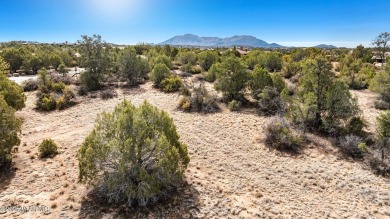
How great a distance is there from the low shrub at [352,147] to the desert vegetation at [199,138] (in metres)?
0.06

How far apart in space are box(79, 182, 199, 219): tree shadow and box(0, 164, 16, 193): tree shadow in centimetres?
384

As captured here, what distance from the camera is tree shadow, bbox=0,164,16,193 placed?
11600mm

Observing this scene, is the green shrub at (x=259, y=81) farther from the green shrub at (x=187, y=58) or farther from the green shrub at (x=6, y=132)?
the green shrub at (x=187, y=58)

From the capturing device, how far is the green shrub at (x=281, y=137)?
1625 cm

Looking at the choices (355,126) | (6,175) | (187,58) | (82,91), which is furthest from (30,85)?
(355,126)

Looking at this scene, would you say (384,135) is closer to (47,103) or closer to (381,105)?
(381,105)

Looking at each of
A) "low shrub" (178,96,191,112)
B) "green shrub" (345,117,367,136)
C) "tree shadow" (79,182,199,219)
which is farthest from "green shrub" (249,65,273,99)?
"tree shadow" (79,182,199,219)

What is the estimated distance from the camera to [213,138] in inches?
693

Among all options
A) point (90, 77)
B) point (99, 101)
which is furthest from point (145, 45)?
point (99, 101)

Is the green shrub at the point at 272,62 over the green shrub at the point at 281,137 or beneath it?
over

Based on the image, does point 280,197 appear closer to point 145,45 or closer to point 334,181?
point 334,181

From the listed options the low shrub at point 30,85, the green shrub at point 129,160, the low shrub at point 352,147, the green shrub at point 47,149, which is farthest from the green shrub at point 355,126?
the low shrub at point 30,85

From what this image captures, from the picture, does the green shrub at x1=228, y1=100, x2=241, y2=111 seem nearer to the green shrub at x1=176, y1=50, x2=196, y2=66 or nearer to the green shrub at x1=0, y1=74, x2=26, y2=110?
the green shrub at x1=0, y1=74, x2=26, y2=110

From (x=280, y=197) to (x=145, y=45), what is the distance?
2242 inches
